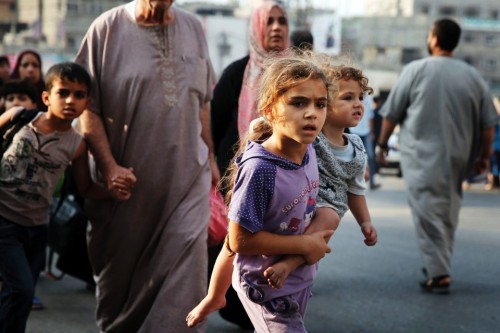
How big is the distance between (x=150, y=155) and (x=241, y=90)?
1.00 m

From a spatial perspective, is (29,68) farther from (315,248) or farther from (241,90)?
(315,248)

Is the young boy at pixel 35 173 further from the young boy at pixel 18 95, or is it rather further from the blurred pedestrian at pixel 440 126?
the blurred pedestrian at pixel 440 126

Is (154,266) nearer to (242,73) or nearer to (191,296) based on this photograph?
(191,296)

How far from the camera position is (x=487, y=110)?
28.0 feet

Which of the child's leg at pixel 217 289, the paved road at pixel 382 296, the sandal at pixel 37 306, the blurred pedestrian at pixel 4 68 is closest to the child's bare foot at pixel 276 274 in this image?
the child's leg at pixel 217 289

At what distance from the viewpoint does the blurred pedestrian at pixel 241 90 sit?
638 cm

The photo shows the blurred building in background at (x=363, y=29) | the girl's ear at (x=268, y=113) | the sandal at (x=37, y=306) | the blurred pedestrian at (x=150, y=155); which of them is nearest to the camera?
the girl's ear at (x=268, y=113)

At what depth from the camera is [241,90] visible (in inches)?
257

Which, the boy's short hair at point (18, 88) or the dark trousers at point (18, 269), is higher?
the boy's short hair at point (18, 88)

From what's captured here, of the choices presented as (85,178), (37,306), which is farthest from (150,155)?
(37,306)

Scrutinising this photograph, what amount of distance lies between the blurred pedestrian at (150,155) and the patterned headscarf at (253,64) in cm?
46

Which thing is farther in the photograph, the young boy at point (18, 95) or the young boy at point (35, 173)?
the young boy at point (18, 95)

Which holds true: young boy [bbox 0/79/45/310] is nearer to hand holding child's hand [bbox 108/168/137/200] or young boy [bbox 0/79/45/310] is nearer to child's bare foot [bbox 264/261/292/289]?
hand holding child's hand [bbox 108/168/137/200]

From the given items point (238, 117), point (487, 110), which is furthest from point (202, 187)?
point (487, 110)
